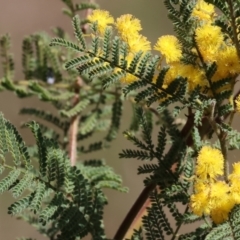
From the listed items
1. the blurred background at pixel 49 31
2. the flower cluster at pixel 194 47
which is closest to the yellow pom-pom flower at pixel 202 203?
the flower cluster at pixel 194 47

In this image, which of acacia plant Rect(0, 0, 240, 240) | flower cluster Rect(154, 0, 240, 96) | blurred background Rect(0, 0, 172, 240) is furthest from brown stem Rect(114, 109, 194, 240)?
blurred background Rect(0, 0, 172, 240)

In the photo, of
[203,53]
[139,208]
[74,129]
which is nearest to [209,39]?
[203,53]

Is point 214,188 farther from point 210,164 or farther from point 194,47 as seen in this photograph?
point 194,47

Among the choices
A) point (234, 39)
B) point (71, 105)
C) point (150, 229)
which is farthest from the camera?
point (71, 105)

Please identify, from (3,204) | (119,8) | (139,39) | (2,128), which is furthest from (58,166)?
(119,8)

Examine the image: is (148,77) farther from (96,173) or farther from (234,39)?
(96,173)
